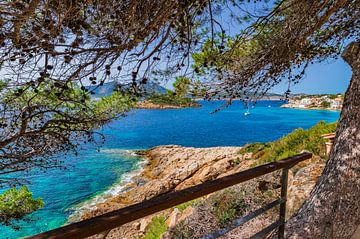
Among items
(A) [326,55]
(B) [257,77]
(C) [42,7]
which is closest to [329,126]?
(A) [326,55]

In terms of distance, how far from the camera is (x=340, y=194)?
2.16 metres

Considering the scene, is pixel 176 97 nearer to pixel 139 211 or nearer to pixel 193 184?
pixel 139 211

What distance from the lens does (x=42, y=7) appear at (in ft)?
6.12

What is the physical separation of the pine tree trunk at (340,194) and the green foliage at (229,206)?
93cm

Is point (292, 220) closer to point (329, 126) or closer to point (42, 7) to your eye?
point (42, 7)

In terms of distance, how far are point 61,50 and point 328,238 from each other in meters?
2.63

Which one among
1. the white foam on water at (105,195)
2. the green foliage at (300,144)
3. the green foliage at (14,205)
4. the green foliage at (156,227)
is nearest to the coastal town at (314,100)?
the green foliage at (300,144)

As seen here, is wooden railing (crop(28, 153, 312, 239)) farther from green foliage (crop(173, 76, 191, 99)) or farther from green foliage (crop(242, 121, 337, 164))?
green foliage (crop(242, 121, 337, 164))

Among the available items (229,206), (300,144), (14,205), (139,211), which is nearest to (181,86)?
(229,206)

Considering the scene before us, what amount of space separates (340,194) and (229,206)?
1489 mm

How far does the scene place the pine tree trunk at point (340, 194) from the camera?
7.04ft

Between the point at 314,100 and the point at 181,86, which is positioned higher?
the point at 181,86

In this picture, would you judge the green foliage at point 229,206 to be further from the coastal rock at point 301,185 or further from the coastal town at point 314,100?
the coastal town at point 314,100

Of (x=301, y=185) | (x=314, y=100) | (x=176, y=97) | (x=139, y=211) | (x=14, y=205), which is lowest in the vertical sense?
(x=14, y=205)
